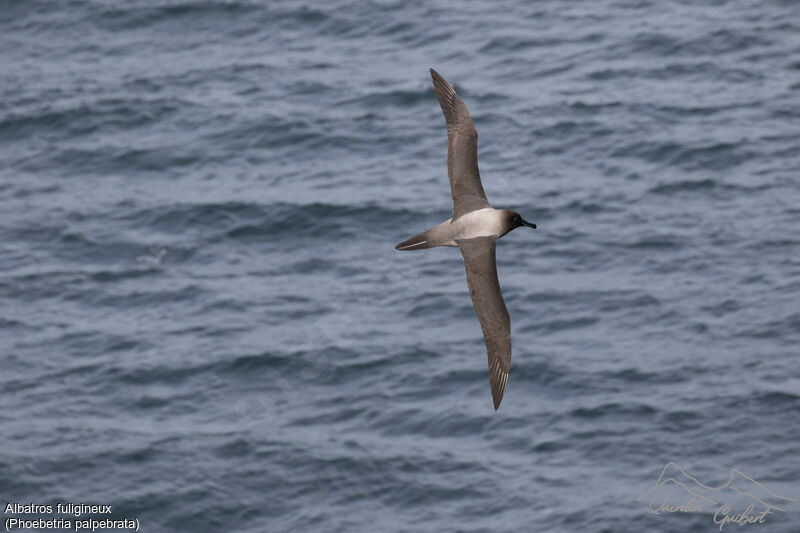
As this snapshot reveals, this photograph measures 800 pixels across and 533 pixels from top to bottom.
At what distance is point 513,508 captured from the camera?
43.3 metres

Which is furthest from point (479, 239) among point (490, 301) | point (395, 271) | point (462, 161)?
point (395, 271)

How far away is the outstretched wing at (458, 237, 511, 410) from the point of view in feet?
74.2

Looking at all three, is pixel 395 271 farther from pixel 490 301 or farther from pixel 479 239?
pixel 479 239

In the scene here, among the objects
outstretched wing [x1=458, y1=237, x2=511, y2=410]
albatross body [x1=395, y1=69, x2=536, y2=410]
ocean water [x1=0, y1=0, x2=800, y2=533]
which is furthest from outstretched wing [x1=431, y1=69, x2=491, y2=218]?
ocean water [x1=0, y1=0, x2=800, y2=533]

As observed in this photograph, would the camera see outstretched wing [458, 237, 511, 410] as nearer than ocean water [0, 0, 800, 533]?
Yes

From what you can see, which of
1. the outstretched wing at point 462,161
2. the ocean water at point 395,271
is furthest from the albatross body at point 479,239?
the ocean water at point 395,271

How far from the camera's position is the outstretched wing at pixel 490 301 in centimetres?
2262

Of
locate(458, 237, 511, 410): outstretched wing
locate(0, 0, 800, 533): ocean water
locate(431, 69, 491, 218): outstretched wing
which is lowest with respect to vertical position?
locate(0, 0, 800, 533): ocean water

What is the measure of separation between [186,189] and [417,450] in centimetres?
1775

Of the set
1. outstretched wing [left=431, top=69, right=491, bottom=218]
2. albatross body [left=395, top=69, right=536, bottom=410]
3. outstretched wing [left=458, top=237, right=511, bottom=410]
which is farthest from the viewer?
outstretched wing [left=431, top=69, right=491, bottom=218]

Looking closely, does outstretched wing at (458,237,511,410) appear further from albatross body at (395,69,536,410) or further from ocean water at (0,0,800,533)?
ocean water at (0,0,800,533)

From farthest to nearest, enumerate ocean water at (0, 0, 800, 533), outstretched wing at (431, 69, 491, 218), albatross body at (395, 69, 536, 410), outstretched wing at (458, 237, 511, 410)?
ocean water at (0, 0, 800, 533), outstretched wing at (431, 69, 491, 218), outstretched wing at (458, 237, 511, 410), albatross body at (395, 69, 536, 410)

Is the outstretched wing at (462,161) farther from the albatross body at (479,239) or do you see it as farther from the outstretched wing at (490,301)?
the outstretched wing at (490,301)

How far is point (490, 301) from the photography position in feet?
75.0
